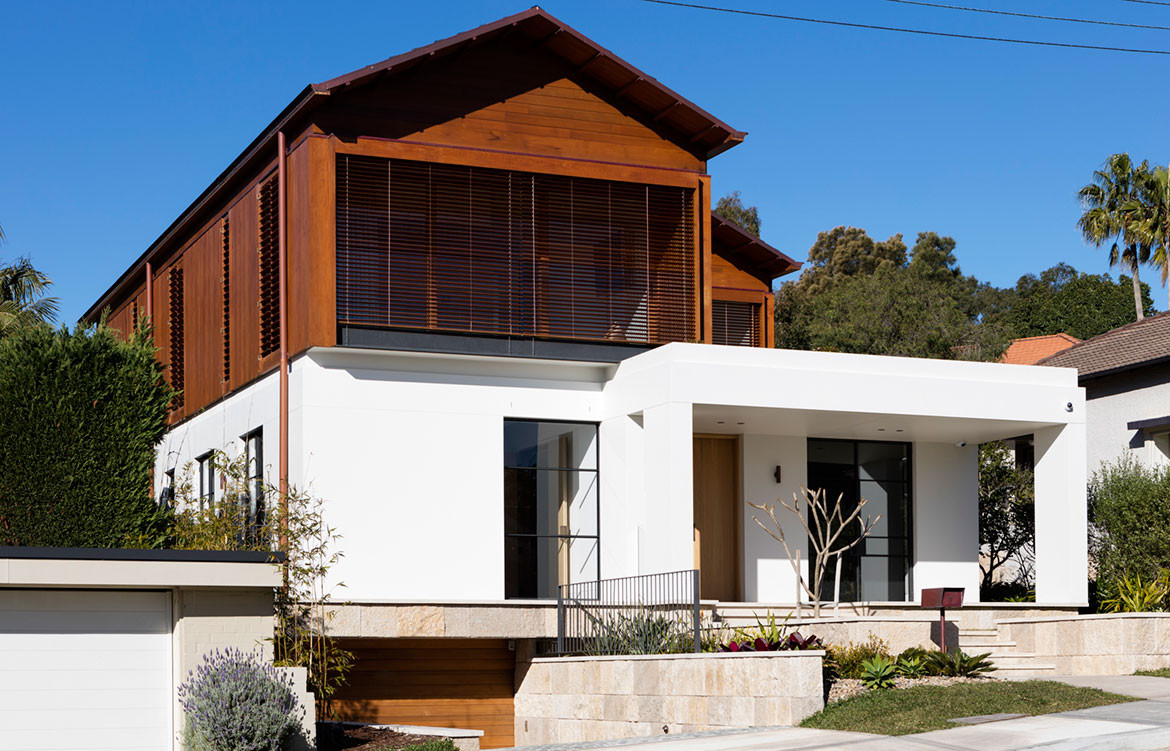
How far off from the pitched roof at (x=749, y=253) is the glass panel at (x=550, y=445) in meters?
6.48

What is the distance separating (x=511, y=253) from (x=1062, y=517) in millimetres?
9850

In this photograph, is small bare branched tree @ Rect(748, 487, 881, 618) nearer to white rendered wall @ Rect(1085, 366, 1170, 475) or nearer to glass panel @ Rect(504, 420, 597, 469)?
glass panel @ Rect(504, 420, 597, 469)

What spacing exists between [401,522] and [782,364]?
19.6ft

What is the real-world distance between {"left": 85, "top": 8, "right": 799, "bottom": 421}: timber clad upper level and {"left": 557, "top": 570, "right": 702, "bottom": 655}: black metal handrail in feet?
12.5

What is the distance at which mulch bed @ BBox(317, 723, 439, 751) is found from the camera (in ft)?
51.2

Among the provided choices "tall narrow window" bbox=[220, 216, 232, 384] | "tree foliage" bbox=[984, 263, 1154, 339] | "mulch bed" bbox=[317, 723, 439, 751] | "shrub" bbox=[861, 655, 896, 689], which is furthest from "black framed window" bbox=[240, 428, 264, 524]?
"tree foliage" bbox=[984, 263, 1154, 339]

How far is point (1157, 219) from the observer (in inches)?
1706

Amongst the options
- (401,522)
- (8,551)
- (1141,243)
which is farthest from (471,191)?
(1141,243)

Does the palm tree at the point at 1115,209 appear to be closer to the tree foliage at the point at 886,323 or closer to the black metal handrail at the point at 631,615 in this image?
the tree foliage at the point at 886,323

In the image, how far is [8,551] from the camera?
524 inches

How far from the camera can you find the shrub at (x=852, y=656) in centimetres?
1673

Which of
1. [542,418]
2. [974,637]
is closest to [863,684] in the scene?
[974,637]

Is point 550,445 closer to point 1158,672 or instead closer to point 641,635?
point 641,635

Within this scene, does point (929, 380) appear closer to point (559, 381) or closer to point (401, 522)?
point (559, 381)
